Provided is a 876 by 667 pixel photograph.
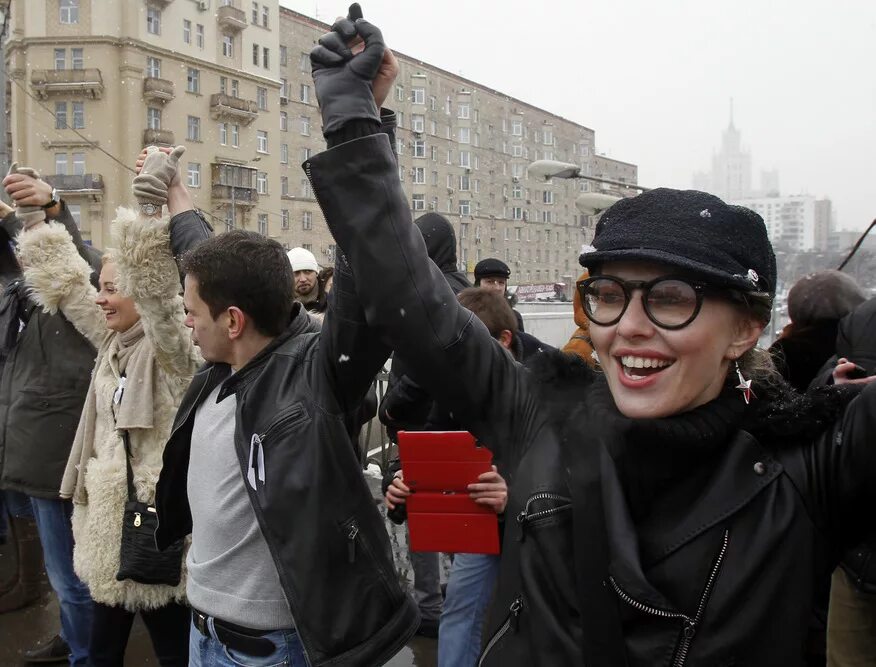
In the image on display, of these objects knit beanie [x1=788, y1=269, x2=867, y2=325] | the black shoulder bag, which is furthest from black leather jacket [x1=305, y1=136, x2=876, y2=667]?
knit beanie [x1=788, y1=269, x2=867, y2=325]

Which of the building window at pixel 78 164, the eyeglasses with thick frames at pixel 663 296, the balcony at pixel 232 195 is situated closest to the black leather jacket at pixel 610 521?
the eyeglasses with thick frames at pixel 663 296

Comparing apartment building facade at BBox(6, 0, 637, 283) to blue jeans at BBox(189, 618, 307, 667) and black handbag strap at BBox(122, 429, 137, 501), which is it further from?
blue jeans at BBox(189, 618, 307, 667)

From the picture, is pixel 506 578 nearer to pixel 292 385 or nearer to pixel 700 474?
pixel 700 474

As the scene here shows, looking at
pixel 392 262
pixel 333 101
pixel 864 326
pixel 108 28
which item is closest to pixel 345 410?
pixel 392 262

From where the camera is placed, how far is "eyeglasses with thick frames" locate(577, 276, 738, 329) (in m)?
1.31

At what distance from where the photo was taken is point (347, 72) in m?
1.47

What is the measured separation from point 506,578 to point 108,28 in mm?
46424

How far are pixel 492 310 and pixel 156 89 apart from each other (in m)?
42.3

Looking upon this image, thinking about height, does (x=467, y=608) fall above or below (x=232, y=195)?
below

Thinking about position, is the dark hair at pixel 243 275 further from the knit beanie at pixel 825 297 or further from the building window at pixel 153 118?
the building window at pixel 153 118

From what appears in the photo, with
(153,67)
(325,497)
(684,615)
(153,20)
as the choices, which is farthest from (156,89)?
(684,615)

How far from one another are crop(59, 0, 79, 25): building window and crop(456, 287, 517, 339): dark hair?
4519 centimetres

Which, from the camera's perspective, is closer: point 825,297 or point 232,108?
point 825,297

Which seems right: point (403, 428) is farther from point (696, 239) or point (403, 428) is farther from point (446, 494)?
point (696, 239)
